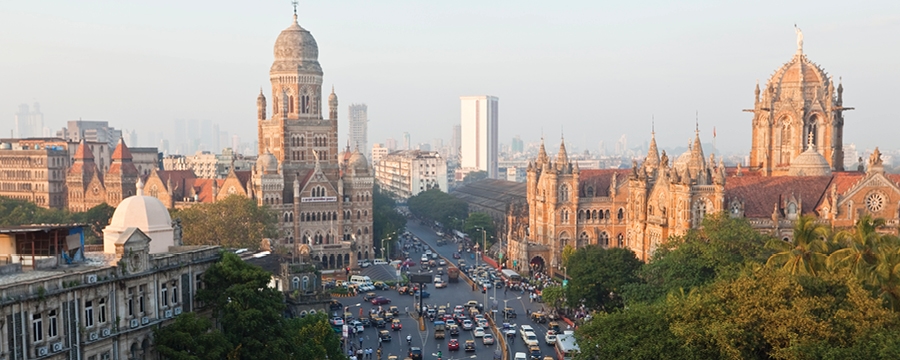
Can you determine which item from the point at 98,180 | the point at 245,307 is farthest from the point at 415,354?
the point at 98,180

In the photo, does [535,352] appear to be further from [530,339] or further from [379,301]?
[379,301]

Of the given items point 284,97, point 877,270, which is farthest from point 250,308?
point 284,97

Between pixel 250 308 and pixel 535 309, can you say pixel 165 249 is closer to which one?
pixel 250 308

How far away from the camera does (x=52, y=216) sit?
11525 cm

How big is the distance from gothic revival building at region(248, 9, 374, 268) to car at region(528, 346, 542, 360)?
49606 mm

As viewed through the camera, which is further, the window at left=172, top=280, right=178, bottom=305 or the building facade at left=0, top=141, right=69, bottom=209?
the building facade at left=0, top=141, right=69, bottom=209

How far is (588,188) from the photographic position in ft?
358

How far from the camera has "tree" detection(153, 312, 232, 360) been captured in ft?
139

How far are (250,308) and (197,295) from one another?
2973 mm

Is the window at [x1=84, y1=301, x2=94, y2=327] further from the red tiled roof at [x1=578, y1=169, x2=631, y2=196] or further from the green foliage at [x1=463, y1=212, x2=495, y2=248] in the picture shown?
the green foliage at [x1=463, y1=212, x2=495, y2=248]

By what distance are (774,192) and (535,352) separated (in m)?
32.4

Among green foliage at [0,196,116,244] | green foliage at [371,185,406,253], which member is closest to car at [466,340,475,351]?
green foliage at [0,196,116,244]

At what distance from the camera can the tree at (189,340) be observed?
139 ft

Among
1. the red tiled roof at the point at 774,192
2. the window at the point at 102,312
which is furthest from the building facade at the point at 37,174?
the window at the point at 102,312
